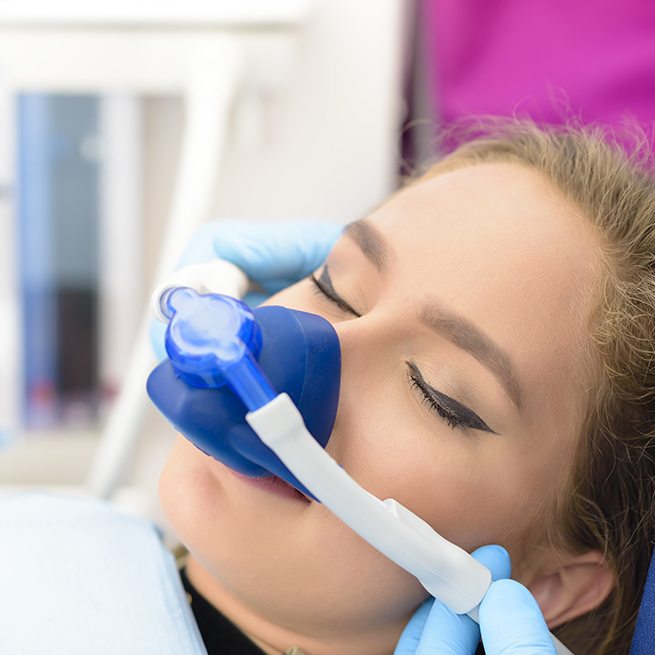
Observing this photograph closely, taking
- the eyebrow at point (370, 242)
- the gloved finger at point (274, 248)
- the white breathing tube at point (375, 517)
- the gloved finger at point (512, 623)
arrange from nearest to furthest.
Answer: the white breathing tube at point (375, 517) → the gloved finger at point (512, 623) → the eyebrow at point (370, 242) → the gloved finger at point (274, 248)

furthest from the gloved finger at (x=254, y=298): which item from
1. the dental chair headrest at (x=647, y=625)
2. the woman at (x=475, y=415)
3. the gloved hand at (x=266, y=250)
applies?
the dental chair headrest at (x=647, y=625)

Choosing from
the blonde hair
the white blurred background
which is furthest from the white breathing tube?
the white blurred background

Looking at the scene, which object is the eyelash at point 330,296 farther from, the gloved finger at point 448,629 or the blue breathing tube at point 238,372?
the gloved finger at point 448,629

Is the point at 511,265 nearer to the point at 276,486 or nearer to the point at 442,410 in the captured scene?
the point at 442,410

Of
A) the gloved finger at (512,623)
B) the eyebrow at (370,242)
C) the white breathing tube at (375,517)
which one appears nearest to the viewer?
the white breathing tube at (375,517)

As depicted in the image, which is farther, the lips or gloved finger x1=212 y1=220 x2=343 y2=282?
gloved finger x1=212 y1=220 x2=343 y2=282

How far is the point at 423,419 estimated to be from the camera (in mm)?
821

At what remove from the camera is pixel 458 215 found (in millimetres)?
913

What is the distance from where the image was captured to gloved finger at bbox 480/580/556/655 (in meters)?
0.78

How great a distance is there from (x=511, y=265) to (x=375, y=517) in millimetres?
297

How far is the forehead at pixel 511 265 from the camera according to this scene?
0.84 m

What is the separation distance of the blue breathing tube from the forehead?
0.46 ft

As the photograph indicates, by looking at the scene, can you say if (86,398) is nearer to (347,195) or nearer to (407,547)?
(347,195)

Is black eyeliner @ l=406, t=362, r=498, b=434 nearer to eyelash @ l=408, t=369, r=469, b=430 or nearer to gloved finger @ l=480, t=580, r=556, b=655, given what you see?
eyelash @ l=408, t=369, r=469, b=430
